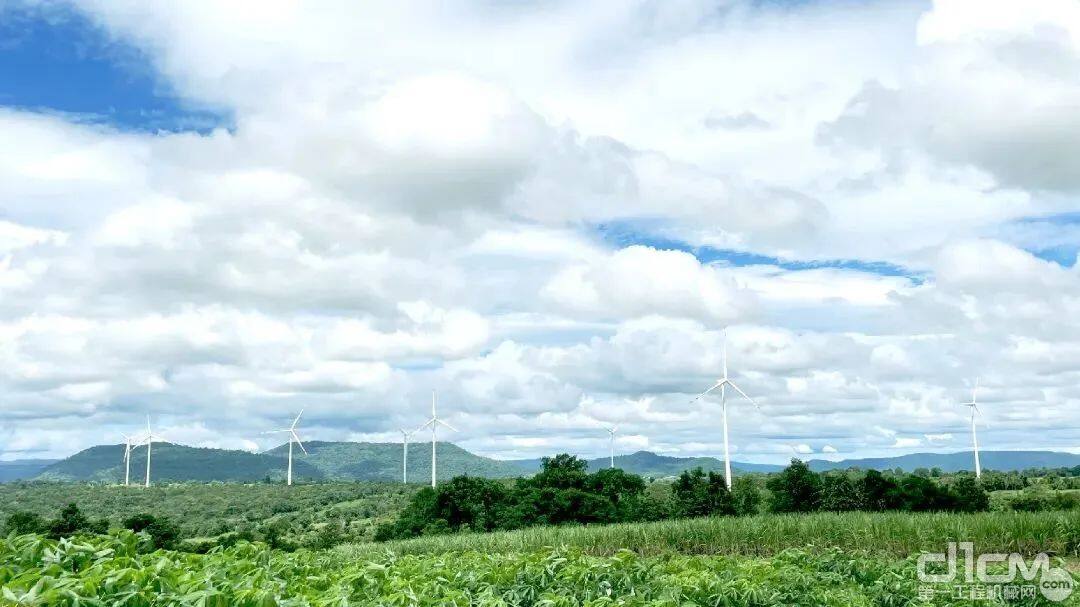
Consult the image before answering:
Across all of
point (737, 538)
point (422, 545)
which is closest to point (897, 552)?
point (737, 538)

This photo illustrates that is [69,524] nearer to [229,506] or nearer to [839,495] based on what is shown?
[839,495]

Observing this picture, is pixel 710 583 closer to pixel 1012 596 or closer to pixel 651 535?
pixel 1012 596

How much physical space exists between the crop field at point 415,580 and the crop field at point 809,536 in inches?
690

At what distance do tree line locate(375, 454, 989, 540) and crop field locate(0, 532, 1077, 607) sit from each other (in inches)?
1594

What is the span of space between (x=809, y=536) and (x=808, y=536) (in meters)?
0.04

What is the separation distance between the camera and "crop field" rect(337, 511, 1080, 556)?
1173 inches

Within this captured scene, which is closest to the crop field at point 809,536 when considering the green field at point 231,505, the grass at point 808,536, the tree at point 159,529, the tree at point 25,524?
the grass at point 808,536

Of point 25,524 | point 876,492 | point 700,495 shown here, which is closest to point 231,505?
point 700,495

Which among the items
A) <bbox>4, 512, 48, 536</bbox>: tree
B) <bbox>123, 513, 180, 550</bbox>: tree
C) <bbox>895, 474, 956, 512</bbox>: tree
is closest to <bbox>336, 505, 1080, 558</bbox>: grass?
<bbox>123, 513, 180, 550</bbox>: tree

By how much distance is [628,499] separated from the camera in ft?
183

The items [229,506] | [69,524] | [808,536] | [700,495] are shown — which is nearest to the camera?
[69,524]

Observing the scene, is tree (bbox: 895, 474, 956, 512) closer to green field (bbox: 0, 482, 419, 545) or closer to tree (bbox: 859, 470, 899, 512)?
tree (bbox: 859, 470, 899, 512)

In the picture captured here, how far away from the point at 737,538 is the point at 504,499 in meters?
22.5

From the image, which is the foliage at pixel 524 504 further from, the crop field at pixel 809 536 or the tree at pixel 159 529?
the tree at pixel 159 529
